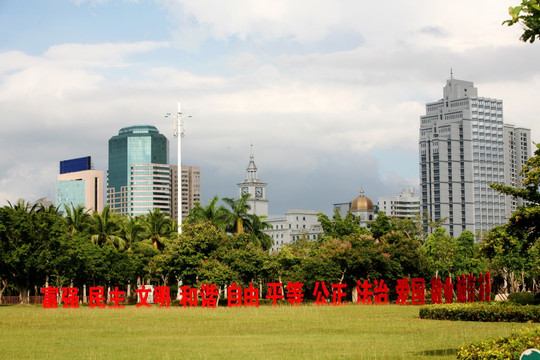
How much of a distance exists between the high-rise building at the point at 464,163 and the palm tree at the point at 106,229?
112 metres

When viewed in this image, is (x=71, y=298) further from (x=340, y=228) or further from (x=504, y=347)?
(x=504, y=347)

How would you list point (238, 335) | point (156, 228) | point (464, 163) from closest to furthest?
point (238, 335) → point (156, 228) → point (464, 163)

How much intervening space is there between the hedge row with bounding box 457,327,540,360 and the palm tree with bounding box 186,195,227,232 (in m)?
44.1

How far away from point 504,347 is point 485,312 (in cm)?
1576

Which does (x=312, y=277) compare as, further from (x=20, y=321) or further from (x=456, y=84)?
(x=456, y=84)

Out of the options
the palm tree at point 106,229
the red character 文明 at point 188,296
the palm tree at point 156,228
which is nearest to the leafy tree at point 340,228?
the palm tree at point 156,228

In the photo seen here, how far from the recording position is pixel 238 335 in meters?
24.5

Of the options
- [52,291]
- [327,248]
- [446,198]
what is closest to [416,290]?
[327,248]

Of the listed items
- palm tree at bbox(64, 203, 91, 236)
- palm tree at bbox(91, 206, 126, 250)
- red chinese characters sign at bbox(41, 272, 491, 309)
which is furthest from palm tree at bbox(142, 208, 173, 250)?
red chinese characters sign at bbox(41, 272, 491, 309)

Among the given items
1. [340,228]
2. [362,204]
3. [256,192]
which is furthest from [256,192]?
[340,228]

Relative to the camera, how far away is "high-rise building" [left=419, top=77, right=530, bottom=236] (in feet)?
527

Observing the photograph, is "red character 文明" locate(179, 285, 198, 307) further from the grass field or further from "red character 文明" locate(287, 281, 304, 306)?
the grass field

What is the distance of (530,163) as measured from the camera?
26.6 metres

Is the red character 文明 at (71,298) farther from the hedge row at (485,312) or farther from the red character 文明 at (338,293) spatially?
the hedge row at (485,312)
